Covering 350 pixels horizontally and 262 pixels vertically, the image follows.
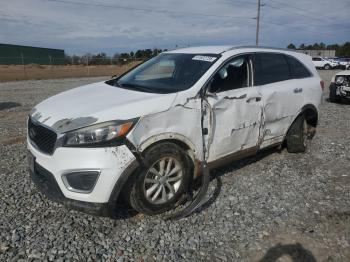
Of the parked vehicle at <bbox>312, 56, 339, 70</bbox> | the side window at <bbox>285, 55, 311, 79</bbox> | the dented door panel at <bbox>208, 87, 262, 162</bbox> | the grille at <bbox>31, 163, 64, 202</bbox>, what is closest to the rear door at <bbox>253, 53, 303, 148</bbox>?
the side window at <bbox>285, 55, 311, 79</bbox>

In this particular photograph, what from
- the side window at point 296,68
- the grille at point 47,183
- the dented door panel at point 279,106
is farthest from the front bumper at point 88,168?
the side window at point 296,68

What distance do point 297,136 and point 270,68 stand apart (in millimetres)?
1340

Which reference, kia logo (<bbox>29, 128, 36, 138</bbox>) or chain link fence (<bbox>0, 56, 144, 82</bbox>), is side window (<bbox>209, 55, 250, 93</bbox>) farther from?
chain link fence (<bbox>0, 56, 144, 82</bbox>)

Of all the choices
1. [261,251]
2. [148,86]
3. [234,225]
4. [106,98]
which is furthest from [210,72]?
[261,251]

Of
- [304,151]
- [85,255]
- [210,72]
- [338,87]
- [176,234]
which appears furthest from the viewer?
[338,87]

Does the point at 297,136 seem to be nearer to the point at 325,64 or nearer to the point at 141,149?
the point at 141,149

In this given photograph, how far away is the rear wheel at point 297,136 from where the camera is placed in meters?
5.31

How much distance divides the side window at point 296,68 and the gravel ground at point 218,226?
1537 mm

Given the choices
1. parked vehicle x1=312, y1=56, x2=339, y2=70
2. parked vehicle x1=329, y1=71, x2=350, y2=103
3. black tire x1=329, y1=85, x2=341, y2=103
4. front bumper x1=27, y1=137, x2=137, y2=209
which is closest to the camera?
front bumper x1=27, y1=137, x2=137, y2=209

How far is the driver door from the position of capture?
3821 mm

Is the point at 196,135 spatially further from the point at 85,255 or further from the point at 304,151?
the point at 304,151

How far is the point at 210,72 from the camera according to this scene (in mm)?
3834

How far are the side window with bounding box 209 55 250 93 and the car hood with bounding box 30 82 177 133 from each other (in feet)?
2.13

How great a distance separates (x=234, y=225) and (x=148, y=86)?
189 cm
